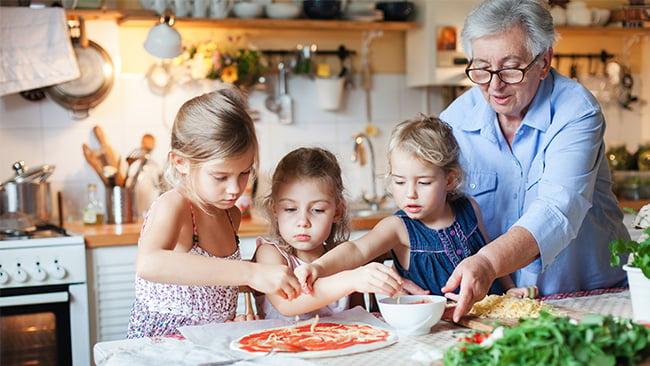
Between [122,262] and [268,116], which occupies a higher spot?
[268,116]

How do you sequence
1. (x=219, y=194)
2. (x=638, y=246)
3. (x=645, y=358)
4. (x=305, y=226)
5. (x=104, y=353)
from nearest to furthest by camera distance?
(x=645, y=358), (x=104, y=353), (x=638, y=246), (x=219, y=194), (x=305, y=226)

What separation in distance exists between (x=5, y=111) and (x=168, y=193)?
83.2 inches

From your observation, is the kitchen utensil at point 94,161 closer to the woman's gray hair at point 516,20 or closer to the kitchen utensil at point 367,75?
the kitchen utensil at point 367,75

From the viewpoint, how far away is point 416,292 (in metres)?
1.67

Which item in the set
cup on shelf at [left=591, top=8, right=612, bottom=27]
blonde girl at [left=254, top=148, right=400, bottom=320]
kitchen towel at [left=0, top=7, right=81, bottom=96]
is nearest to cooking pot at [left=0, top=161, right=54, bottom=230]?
kitchen towel at [left=0, top=7, right=81, bottom=96]

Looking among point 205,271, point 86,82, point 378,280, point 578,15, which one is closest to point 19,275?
point 86,82

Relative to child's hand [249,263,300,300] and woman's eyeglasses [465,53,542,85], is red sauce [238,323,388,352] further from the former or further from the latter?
woman's eyeglasses [465,53,542,85]

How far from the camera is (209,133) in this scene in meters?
1.61

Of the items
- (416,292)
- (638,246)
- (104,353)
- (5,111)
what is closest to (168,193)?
(104,353)

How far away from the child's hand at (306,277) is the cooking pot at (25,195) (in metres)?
1.90

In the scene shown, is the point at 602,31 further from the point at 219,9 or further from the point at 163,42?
the point at 163,42

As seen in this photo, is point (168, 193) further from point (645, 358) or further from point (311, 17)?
point (311, 17)

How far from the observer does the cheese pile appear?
1.52 meters

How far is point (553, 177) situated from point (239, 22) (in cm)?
214
